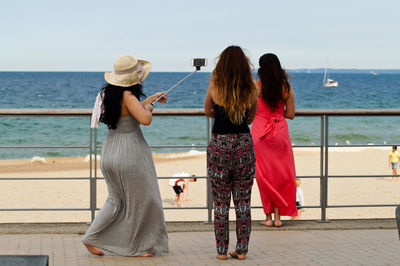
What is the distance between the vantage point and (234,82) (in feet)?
17.2

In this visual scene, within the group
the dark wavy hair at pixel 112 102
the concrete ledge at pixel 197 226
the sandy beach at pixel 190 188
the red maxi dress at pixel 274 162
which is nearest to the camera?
the dark wavy hair at pixel 112 102

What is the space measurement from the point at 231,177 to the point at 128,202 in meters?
0.83

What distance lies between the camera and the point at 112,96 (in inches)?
212

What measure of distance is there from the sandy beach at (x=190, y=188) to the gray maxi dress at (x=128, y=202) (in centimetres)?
803

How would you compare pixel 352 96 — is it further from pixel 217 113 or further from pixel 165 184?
pixel 217 113

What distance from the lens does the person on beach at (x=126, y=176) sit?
17.7ft

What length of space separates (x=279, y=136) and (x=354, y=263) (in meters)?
1.73

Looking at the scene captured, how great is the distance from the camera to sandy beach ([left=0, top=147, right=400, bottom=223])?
604 inches

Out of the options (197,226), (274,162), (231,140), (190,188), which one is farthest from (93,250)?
(190,188)

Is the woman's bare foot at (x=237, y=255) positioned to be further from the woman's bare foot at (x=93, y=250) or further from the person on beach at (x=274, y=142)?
the person on beach at (x=274, y=142)

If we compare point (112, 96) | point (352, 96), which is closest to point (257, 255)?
point (112, 96)

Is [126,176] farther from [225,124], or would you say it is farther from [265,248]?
[265,248]

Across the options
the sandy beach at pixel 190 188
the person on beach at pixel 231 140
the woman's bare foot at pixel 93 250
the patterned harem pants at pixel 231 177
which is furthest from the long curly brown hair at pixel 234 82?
the sandy beach at pixel 190 188

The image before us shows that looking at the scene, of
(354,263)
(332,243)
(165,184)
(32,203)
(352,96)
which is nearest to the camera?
(354,263)
